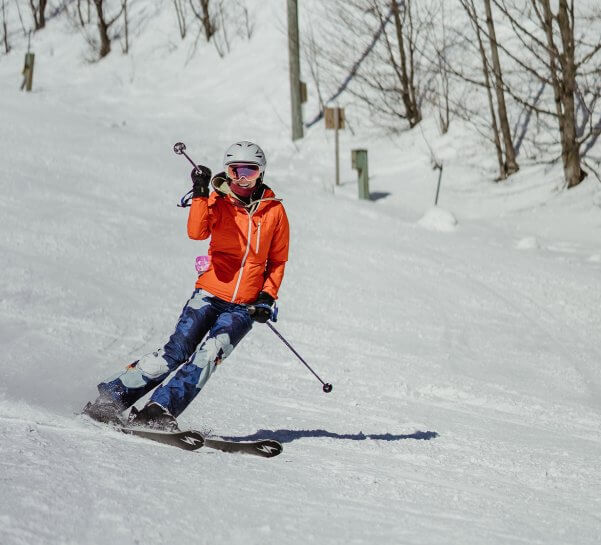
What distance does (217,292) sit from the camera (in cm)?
482

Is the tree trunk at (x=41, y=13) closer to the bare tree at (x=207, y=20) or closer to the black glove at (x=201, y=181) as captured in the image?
the bare tree at (x=207, y=20)

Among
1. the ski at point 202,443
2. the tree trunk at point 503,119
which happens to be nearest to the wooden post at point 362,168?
the tree trunk at point 503,119

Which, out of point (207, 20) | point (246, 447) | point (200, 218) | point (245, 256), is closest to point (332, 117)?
point (245, 256)

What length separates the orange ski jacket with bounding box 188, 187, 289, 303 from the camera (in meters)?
4.77

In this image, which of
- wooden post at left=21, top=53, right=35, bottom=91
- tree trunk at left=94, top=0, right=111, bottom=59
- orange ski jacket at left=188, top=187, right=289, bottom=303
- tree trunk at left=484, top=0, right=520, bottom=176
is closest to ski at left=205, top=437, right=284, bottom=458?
orange ski jacket at left=188, top=187, right=289, bottom=303

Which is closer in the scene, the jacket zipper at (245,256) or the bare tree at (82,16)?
the jacket zipper at (245,256)

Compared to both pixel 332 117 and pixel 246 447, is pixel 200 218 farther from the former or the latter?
pixel 332 117

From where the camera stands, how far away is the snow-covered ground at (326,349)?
350 centimetres

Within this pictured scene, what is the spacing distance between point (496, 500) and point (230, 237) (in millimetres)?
1891

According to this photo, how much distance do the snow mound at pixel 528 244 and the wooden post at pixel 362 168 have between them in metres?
3.22

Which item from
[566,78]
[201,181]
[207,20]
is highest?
[207,20]

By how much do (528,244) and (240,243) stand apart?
8.27 m

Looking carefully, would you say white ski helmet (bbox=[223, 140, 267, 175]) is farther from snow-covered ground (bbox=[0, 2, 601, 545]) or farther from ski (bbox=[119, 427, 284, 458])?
snow-covered ground (bbox=[0, 2, 601, 545])

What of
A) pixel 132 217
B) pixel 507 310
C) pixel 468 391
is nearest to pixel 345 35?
pixel 132 217
